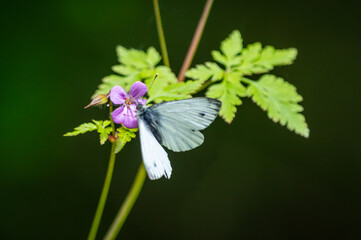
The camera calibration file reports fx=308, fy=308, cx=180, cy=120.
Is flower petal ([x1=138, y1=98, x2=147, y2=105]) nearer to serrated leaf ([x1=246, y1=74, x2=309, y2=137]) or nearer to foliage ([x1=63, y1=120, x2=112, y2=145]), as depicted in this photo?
foliage ([x1=63, y1=120, x2=112, y2=145])

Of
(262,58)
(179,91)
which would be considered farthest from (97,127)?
(262,58)

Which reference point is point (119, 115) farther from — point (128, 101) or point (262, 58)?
point (262, 58)

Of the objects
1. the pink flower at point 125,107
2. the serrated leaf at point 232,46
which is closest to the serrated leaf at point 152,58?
the serrated leaf at point 232,46

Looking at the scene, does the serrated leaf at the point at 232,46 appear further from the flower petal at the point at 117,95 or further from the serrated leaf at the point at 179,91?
the flower petal at the point at 117,95

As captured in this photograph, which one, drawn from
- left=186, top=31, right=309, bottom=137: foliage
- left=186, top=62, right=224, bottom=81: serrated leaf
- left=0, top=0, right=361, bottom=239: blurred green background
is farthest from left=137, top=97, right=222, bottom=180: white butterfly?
left=0, top=0, right=361, bottom=239: blurred green background

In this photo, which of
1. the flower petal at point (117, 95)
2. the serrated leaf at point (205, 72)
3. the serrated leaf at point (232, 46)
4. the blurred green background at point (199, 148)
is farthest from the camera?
the blurred green background at point (199, 148)
